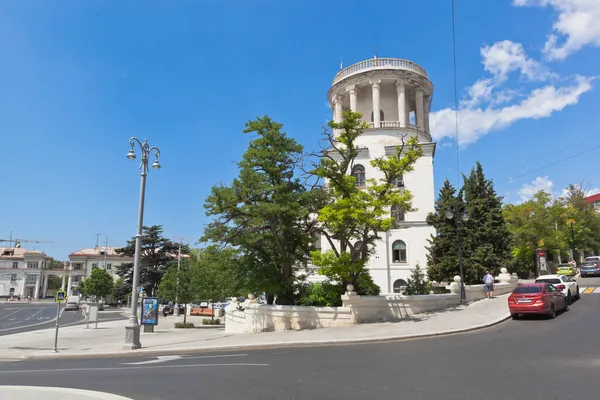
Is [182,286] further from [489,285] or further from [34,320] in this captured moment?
[489,285]

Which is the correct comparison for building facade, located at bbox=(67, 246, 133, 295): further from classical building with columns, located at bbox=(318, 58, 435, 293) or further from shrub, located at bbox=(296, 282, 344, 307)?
shrub, located at bbox=(296, 282, 344, 307)

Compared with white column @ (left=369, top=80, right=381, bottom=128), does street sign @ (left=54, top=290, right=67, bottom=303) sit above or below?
below

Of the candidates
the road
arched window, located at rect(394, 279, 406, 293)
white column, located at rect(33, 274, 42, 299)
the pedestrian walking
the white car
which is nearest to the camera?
the white car

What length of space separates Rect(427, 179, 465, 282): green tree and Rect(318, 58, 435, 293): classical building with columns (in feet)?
5.35

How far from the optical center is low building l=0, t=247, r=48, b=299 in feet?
364

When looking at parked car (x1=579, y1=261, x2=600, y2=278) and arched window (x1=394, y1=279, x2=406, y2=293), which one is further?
parked car (x1=579, y1=261, x2=600, y2=278)

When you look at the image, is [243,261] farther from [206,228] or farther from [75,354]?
[75,354]

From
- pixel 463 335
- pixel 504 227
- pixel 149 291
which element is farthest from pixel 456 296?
pixel 149 291

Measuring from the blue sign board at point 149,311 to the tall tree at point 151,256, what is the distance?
48.3 metres

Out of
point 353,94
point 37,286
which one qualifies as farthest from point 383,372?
point 37,286

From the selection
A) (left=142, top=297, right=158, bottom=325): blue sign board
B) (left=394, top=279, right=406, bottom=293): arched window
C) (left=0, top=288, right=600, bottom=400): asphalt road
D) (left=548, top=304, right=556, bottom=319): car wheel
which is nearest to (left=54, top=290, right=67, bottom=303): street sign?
(left=142, top=297, right=158, bottom=325): blue sign board

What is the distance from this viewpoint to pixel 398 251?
127 ft

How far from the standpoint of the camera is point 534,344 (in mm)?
11508

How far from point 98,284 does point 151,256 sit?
979 centimetres
